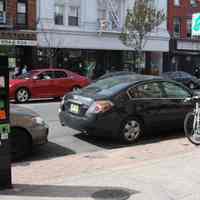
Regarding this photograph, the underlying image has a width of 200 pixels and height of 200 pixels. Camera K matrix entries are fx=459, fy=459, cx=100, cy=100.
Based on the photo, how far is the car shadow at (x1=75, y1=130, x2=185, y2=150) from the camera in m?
9.49

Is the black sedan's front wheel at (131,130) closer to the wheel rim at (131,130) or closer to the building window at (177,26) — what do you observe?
the wheel rim at (131,130)

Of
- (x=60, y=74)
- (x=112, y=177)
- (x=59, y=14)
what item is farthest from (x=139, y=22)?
(x=112, y=177)

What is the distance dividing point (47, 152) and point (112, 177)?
2.72 meters

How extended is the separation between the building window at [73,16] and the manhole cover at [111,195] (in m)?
29.5

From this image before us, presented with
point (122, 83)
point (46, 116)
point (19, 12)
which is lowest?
point (46, 116)

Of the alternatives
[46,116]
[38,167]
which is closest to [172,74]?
[46,116]

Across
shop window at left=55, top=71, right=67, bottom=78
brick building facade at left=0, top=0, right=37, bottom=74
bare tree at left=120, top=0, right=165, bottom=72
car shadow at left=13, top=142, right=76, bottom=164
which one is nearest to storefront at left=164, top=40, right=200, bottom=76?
bare tree at left=120, top=0, right=165, bottom=72

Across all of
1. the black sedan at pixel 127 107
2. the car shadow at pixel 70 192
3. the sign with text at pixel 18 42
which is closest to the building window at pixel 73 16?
the sign with text at pixel 18 42

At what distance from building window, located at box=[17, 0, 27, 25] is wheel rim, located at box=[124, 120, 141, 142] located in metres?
23.6

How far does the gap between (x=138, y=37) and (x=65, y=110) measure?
24.7 m

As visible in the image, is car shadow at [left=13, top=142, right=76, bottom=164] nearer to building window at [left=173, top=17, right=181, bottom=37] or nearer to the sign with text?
the sign with text

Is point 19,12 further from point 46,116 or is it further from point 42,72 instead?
point 46,116

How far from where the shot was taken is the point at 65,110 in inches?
394

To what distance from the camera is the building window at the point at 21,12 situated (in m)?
31.7
